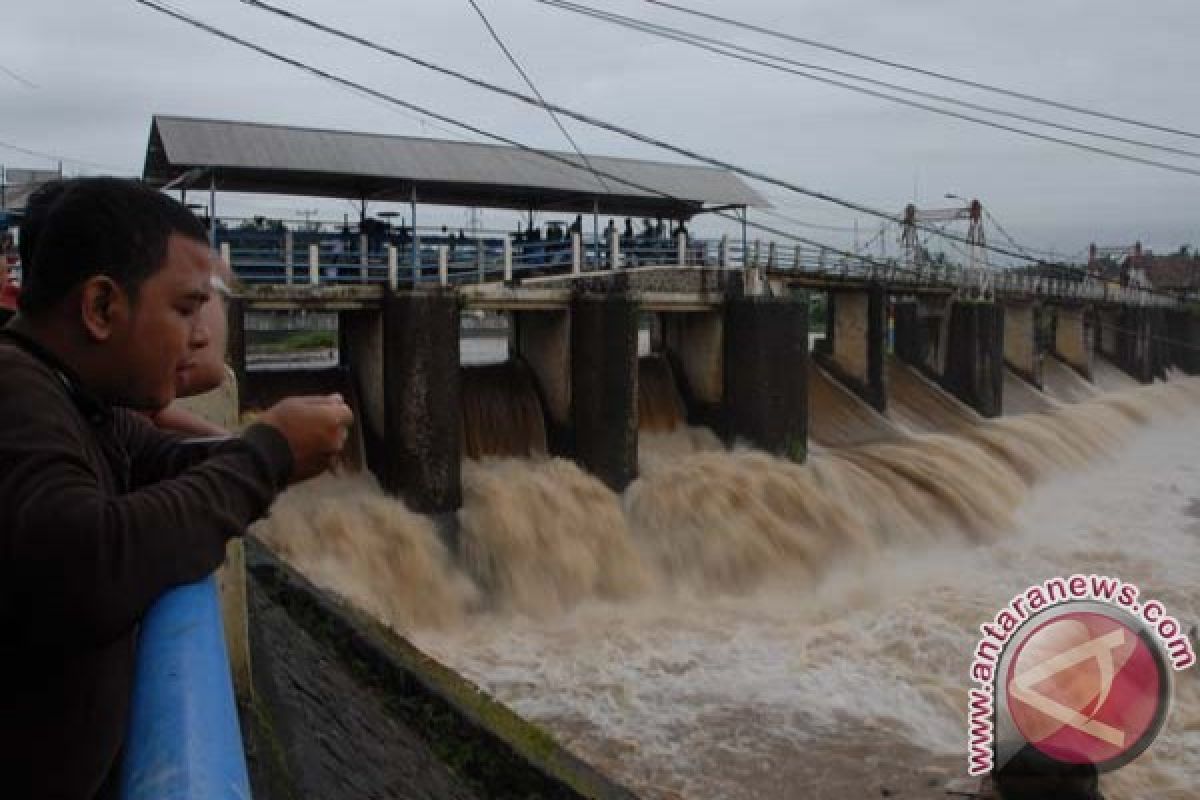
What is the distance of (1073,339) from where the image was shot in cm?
3588

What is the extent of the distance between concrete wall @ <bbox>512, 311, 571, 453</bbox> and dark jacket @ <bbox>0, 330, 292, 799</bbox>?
13.3m

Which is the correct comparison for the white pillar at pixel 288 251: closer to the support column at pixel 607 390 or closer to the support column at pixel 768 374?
the support column at pixel 607 390

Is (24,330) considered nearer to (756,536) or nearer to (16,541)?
(16,541)

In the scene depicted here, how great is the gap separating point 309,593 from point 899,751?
534cm

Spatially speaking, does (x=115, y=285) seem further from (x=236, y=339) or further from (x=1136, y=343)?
(x=1136, y=343)

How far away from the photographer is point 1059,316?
35969 mm

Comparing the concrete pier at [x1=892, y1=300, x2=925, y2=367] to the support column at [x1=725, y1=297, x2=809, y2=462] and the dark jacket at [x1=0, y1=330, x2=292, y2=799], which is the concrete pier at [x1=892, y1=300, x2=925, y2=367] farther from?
the dark jacket at [x1=0, y1=330, x2=292, y2=799]

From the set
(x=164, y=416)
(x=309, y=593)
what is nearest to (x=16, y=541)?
(x=164, y=416)

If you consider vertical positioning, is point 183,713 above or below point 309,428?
below

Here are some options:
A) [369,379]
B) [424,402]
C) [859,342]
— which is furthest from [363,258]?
[859,342]

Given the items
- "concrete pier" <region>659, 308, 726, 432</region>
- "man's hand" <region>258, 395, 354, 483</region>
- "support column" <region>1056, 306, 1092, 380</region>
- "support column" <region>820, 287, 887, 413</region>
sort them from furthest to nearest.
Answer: "support column" <region>1056, 306, 1092, 380</region> → "support column" <region>820, 287, 887, 413</region> → "concrete pier" <region>659, 308, 726, 432</region> → "man's hand" <region>258, 395, 354, 483</region>

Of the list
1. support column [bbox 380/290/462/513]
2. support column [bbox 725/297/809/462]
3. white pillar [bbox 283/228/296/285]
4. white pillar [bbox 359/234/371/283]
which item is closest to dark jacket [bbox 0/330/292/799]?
support column [bbox 380/290/462/513]

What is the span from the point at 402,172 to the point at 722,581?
791 centimetres

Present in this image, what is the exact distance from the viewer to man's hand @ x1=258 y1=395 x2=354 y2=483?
5.16 feet
